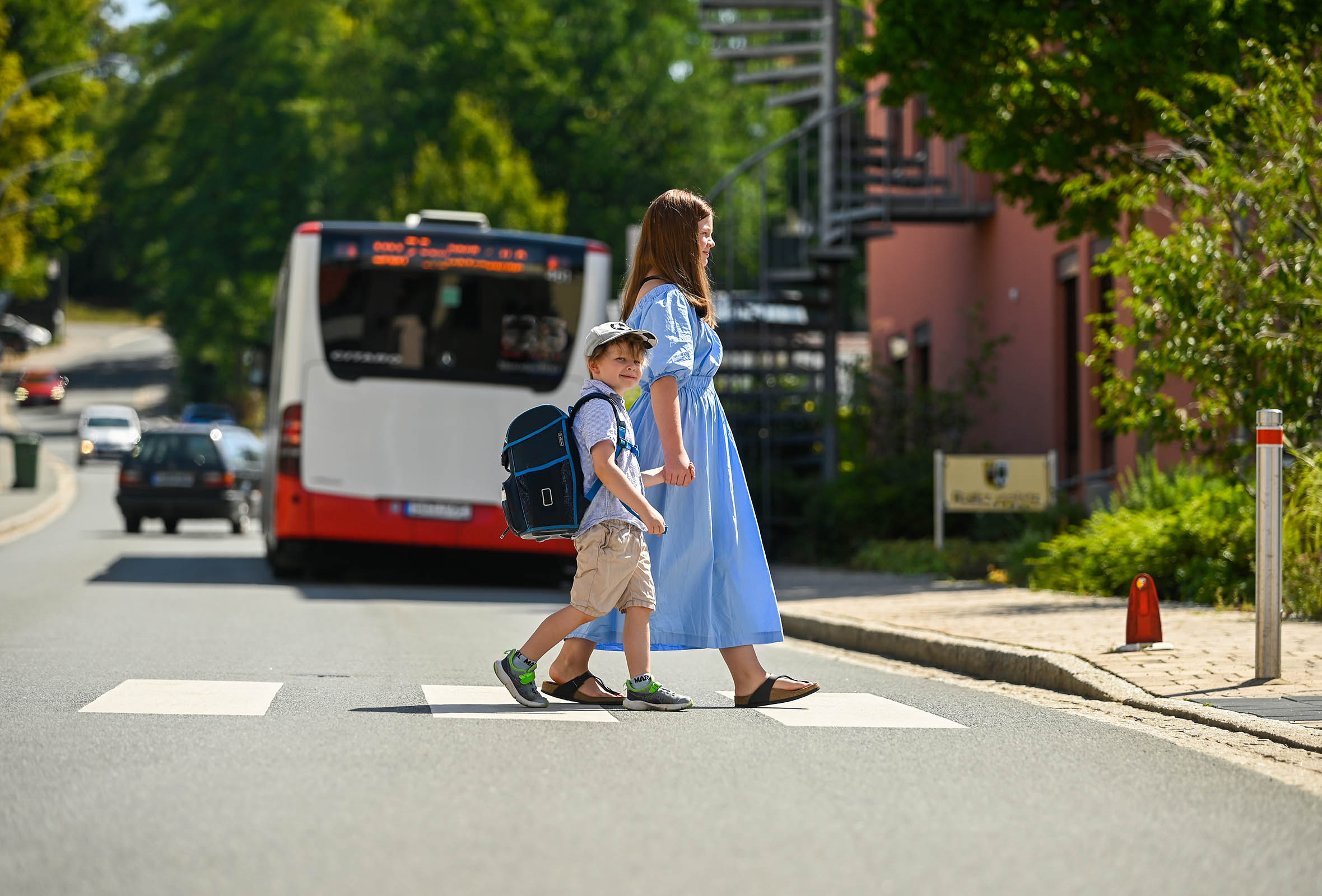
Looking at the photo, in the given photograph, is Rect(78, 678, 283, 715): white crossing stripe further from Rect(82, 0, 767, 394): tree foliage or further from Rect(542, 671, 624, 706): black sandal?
Rect(82, 0, 767, 394): tree foliage

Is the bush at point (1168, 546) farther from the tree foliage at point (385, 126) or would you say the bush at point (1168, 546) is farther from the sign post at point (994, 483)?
the tree foliage at point (385, 126)

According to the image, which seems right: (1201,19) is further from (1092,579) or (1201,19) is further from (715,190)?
(715,190)

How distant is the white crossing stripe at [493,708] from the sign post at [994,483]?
30.2 ft

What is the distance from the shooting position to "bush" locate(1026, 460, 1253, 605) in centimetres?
1219

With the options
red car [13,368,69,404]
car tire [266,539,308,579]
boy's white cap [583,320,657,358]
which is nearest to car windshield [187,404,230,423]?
red car [13,368,69,404]

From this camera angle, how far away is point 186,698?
285 inches

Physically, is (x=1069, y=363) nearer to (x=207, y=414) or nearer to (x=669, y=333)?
(x=669, y=333)

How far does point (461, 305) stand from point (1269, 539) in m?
9.59

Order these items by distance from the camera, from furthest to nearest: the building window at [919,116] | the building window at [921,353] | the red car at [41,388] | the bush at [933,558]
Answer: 1. the red car at [41,388]
2. the building window at [921,353]
3. the building window at [919,116]
4. the bush at [933,558]

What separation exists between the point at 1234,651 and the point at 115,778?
19.3 feet

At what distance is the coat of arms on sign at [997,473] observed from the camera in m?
16.5

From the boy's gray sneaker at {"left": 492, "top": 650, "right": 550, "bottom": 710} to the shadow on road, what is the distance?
26.2 feet

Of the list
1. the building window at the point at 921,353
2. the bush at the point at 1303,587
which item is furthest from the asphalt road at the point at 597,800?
the building window at the point at 921,353

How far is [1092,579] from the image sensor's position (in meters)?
13.2
